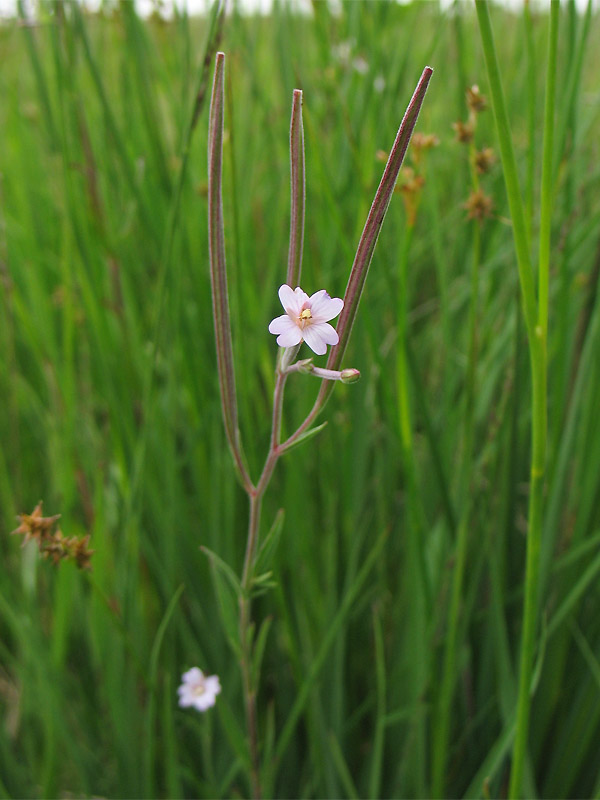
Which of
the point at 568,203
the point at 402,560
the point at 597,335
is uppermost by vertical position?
the point at 568,203

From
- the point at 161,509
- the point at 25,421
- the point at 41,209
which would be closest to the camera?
the point at 161,509

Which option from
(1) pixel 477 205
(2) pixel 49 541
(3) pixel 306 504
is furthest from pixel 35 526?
(1) pixel 477 205

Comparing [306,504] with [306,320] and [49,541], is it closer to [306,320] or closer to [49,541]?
[49,541]

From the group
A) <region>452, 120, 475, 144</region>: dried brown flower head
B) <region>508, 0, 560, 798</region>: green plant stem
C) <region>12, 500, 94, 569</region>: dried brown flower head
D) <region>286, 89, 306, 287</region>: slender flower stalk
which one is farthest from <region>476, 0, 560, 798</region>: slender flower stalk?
<region>12, 500, 94, 569</region>: dried brown flower head

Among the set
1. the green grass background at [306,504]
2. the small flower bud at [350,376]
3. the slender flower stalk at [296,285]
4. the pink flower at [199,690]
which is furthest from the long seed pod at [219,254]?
the pink flower at [199,690]

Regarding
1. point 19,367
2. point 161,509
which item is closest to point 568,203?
point 161,509

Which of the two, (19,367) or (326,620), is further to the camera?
(19,367)

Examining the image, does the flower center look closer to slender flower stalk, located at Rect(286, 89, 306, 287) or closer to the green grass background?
slender flower stalk, located at Rect(286, 89, 306, 287)

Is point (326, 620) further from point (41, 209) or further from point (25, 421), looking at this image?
point (41, 209)
